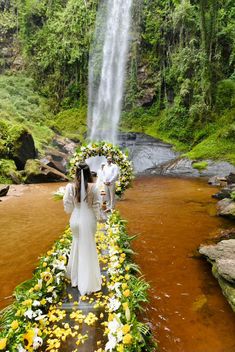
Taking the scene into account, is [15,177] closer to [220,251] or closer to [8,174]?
[8,174]

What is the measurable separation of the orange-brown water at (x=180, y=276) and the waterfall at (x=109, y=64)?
18919mm

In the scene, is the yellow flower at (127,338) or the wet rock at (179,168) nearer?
the yellow flower at (127,338)

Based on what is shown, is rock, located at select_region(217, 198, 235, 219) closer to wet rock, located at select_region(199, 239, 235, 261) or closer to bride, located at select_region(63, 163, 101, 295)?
wet rock, located at select_region(199, 239, 235, 261)

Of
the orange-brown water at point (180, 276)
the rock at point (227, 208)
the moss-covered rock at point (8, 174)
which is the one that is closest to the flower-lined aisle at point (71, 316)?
the orange-brown water at point (180, 276)

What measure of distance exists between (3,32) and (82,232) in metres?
39.0

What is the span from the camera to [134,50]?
31.0 metres

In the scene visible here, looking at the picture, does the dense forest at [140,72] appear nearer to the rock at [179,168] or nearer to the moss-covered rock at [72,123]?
the moss-covered rock at [72,123]

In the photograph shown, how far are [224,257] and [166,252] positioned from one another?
4.96 feet

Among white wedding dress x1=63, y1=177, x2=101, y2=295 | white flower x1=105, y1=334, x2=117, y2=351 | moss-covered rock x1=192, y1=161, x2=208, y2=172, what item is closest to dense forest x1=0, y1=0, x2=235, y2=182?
moss-covered rock x1=192, y1=161, x2=208, y2=172

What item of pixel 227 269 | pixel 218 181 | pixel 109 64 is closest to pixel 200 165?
pixel 218 181

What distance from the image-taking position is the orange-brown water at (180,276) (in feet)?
14.1

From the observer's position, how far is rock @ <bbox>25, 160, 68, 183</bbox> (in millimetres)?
18172

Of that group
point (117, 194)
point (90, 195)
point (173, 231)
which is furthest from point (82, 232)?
point (117, 194)

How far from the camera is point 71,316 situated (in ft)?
13.9
